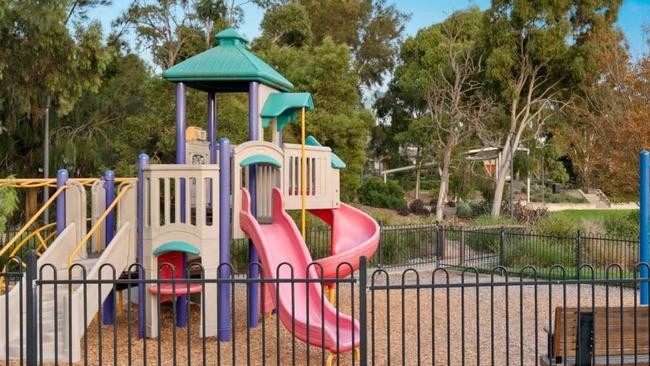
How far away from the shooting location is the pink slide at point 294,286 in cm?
663

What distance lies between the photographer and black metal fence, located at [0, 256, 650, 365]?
16.9ft

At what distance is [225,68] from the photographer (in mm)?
8711

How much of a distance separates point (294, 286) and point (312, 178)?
2.58m

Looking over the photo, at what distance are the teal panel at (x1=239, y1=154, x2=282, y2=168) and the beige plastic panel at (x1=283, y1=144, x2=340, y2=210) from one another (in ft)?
0.81

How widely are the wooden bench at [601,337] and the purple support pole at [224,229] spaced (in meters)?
3.76

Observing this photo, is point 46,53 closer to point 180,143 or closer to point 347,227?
point 180,143

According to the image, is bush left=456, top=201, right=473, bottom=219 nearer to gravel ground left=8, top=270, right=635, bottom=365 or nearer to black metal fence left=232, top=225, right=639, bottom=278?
black metal fence left=232, top=225, right=639, bottom=278

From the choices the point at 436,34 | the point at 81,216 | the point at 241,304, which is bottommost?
the point at 241,304

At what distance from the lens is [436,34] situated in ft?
119

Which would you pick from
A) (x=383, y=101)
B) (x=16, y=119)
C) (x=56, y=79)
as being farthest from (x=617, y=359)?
(x=383, y=101)

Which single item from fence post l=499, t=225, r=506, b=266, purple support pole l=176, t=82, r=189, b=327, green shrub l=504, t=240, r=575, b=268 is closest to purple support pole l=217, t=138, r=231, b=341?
purple support pole l=176, t=82, r=189, b=327

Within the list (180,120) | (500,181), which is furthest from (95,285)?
(500,181)

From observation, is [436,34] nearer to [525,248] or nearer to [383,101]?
[383,101]

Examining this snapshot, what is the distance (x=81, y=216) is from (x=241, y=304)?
298 cm
